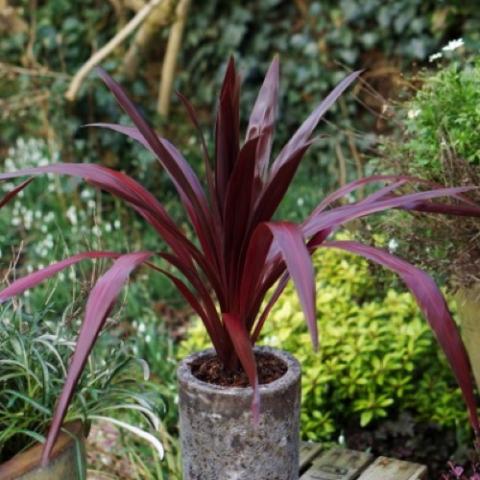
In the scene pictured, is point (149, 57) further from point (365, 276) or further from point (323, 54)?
point (365, 276)

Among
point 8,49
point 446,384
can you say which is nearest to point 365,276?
point 446,384

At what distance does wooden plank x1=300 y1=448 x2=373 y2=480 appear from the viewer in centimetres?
259

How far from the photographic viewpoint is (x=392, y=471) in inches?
103

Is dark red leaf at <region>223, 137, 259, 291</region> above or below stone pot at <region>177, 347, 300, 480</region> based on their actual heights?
above

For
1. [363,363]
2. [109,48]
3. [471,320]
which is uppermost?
[109,48]

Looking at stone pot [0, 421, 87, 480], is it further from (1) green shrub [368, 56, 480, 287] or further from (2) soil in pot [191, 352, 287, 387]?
(1) green shrub [368, 56, 480, 287]

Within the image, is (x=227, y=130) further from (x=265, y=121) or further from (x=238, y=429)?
(x=238, y=429)

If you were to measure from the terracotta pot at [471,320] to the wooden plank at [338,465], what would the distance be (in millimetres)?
431

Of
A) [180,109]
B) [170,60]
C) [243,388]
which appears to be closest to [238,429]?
[243,388]

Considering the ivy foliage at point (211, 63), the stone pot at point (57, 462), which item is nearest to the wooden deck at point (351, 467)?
the stone pot at point (57, 462)

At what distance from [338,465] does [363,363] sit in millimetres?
484

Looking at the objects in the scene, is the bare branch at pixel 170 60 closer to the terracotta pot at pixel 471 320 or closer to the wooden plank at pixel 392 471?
the terracotta pot at pixel 471 320

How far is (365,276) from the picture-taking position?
11.4ft

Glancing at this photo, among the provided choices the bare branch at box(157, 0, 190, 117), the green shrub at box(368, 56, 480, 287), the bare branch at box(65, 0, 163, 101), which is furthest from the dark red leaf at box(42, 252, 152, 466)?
the bare branch at box(157, 0, 190, 117)
